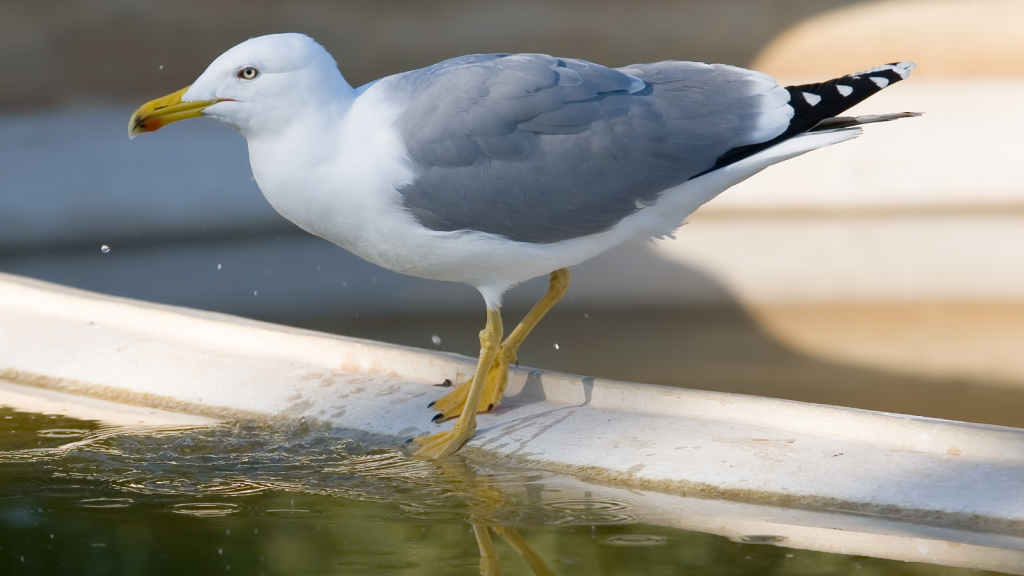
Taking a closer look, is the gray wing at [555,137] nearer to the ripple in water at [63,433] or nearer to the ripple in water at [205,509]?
the ripple in water at [205,509]

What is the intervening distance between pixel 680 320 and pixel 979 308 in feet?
3.74

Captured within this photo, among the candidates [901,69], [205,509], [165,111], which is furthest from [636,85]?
[205,509]

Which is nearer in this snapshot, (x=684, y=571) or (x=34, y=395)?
(x=684, y=571)

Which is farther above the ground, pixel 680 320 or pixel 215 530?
pixel 680 320

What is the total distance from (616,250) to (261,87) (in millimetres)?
3461

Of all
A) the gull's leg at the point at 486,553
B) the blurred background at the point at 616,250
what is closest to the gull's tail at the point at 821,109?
the gull's leg at the point at 486,553

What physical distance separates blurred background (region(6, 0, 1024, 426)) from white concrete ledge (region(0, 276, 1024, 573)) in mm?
1530

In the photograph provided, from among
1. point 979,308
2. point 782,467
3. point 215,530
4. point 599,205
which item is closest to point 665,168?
point 599,205

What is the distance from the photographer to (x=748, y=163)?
7.26 feet

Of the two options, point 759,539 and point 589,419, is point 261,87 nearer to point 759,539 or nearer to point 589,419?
point 589,419

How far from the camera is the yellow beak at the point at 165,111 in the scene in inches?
82.7

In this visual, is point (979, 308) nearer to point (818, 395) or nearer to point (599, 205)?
point (818, 395)

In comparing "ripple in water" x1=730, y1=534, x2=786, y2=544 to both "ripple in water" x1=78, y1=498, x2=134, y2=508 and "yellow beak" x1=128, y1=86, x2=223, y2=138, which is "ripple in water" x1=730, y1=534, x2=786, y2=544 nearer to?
"ripple in water" x1=78, y1=498, x2=134, y2=508

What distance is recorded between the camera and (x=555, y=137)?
2.16 metres
